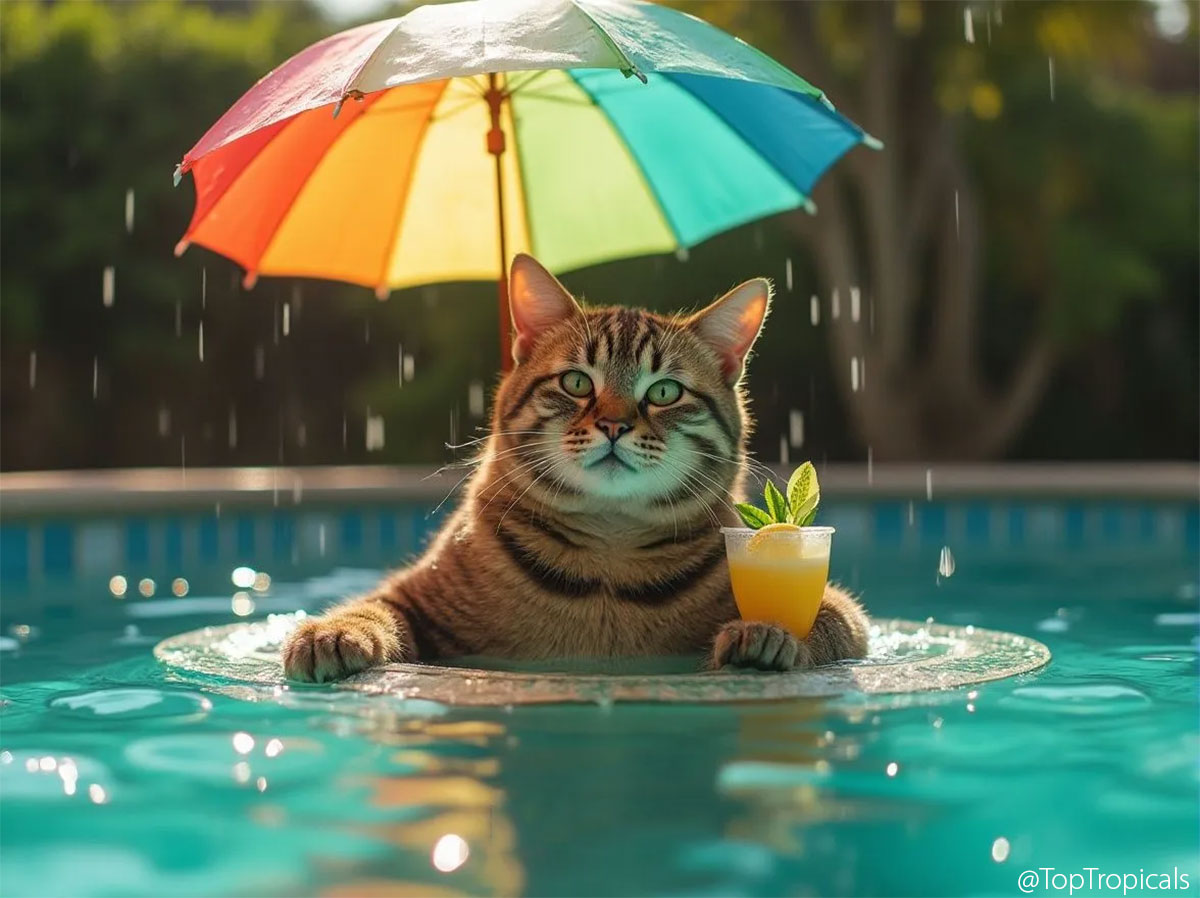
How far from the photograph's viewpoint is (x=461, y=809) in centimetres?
231

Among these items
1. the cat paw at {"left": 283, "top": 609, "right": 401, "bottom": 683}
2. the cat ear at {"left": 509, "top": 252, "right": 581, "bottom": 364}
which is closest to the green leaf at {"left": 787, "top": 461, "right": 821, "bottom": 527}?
the cat ear at {"left": 509, "top": 252, "right": 581, "bottom": 364}

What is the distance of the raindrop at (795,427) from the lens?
480 inches

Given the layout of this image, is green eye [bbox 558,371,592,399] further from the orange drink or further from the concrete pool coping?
the concrete pool coping

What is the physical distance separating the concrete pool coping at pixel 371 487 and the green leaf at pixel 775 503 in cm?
440

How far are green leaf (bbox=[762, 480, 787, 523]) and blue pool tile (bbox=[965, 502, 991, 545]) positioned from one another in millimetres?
5133

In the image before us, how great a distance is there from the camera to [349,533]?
8055 mm

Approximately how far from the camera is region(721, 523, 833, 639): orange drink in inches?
129

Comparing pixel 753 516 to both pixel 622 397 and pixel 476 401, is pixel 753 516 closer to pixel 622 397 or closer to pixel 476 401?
pixel 622 397

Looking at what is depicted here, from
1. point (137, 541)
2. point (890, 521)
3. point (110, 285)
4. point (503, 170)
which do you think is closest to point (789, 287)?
point (890, 521)

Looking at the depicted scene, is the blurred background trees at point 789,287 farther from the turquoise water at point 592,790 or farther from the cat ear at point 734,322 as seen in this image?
the turquoise water at point 592,790

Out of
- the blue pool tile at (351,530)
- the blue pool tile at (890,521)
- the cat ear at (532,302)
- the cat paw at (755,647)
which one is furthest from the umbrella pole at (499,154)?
the blue pool tile at (890,521)

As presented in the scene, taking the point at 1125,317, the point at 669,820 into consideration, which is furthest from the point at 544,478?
the point at 1125,317

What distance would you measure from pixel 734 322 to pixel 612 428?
57 centimetres

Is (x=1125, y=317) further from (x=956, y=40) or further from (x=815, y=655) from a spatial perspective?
(x=815, y=655)
